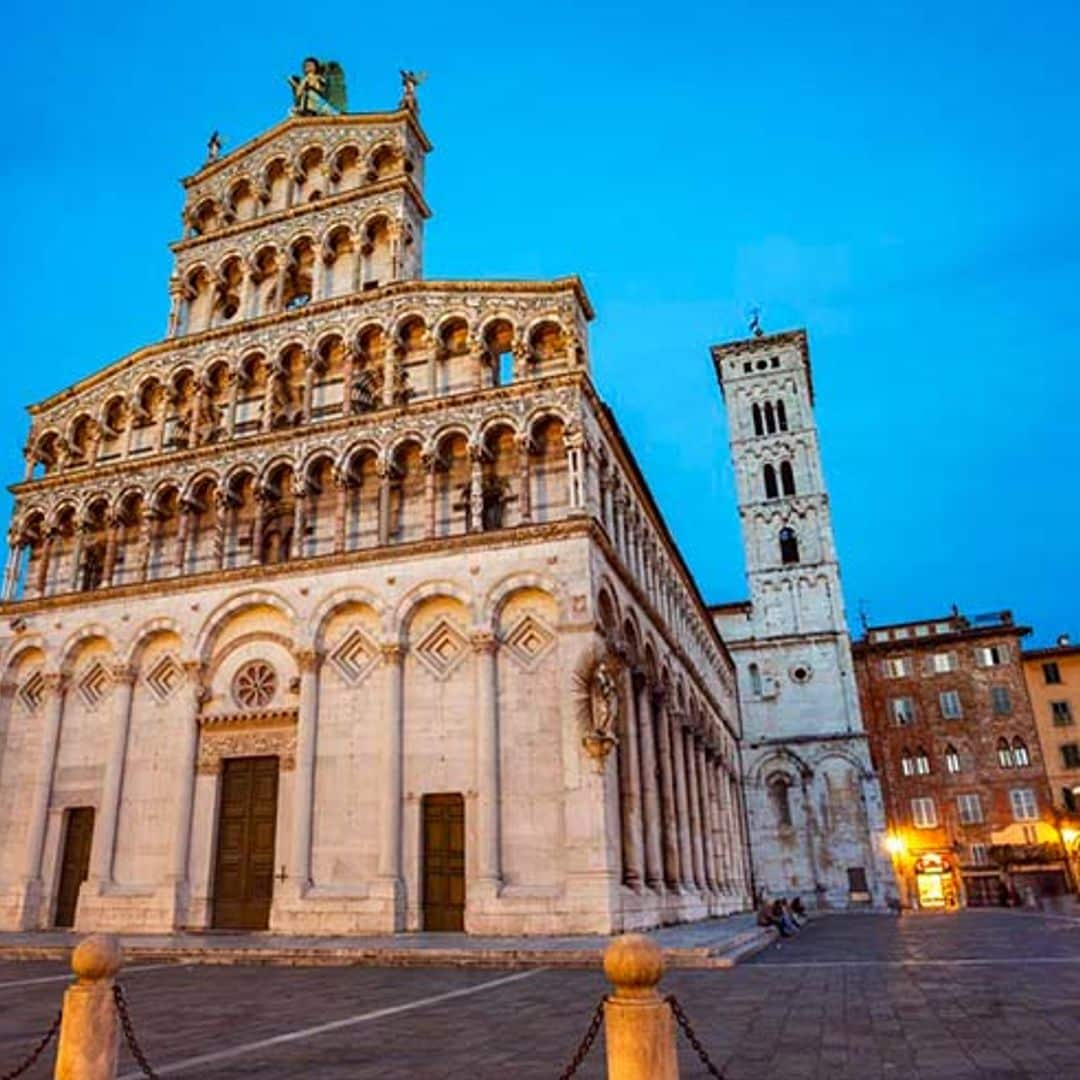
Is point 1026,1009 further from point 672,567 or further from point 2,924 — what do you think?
point 672,567

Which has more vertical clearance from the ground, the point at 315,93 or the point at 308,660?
the point at 315,93

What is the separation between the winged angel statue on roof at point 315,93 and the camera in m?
31.0

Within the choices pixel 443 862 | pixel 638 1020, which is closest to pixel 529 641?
pixel 443 862

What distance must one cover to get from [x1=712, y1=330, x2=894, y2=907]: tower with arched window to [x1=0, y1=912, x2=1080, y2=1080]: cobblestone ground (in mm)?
27316

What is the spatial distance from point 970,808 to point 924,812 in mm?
2333

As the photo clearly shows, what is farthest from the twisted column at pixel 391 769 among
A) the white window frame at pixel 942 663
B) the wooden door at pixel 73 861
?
the white window frame at pixel 942 663

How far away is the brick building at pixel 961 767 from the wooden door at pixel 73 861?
4031 cm

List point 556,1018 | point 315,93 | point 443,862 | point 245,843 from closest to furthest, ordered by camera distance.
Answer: point 556,1018 → point 443,862 → point 245,843 → point 315,93

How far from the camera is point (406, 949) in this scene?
14680mm

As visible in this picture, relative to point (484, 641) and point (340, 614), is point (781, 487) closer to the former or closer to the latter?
point (484, 641)

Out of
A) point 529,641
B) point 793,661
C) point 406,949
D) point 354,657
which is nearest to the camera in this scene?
point 406,949

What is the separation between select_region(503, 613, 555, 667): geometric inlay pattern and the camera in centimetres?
1933

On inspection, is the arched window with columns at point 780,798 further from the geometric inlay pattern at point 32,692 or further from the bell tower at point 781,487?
the geometric inlay pattern at point 32,692

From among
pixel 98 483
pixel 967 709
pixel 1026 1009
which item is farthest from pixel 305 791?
pixel 967 709
